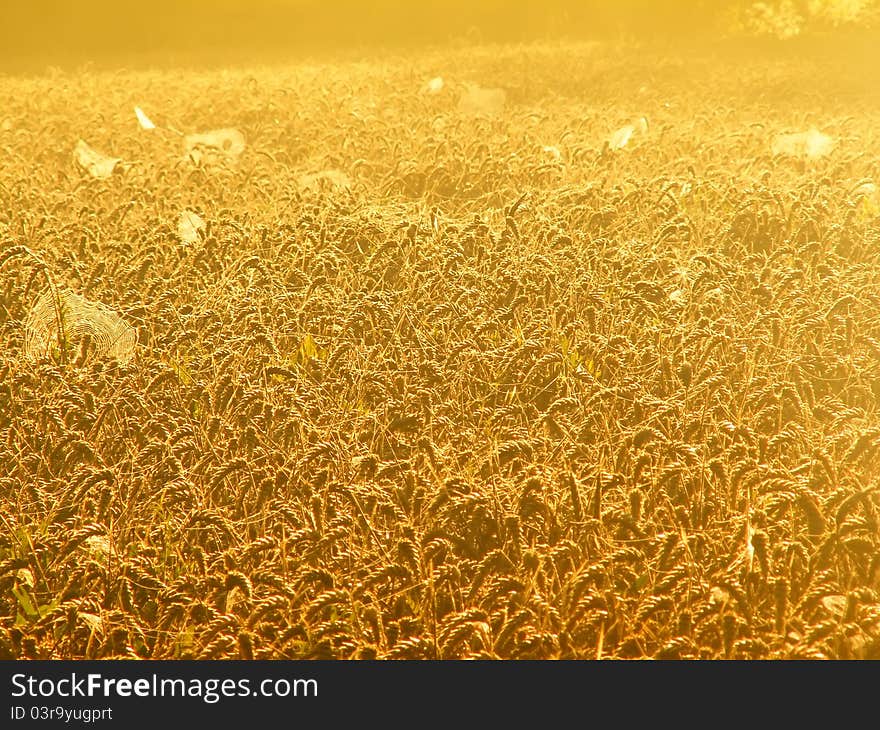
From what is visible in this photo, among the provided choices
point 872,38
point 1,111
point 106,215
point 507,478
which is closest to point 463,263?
point 507,478

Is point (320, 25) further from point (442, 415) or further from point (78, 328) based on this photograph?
point (442, 415)

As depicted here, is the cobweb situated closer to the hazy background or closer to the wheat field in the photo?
the wheat field

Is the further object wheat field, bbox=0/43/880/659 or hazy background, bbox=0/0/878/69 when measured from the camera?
hazy background, bbox=0/0/878/69

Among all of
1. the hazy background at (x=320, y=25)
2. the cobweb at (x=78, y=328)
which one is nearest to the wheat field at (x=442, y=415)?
the cobweb at (x=78, y=328)

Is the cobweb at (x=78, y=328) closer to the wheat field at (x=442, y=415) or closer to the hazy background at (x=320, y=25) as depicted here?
the wheat field at (x=442, y=415)

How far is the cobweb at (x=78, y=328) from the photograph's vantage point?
167 inches

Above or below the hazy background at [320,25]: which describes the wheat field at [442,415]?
below

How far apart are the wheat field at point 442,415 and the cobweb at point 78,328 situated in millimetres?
19

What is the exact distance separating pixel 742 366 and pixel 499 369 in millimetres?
1025

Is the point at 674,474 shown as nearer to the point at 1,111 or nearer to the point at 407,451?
the point at 407,451

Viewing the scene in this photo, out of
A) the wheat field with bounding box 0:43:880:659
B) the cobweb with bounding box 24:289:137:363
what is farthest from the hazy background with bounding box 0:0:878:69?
the cobweb with bounding box 24:289:137:363

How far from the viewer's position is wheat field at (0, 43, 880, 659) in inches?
103

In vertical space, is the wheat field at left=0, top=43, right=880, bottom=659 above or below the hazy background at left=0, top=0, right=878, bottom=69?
below

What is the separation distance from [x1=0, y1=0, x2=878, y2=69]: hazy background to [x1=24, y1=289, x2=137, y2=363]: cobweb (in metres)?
16.5
